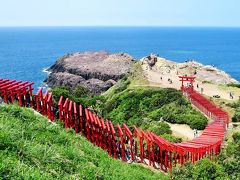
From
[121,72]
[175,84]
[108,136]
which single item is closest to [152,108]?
[175,84]

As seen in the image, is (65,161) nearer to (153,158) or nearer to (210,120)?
(153,158)

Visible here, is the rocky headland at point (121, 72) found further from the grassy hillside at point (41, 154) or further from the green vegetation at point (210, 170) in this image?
the grassy hillside at point (41, 154)

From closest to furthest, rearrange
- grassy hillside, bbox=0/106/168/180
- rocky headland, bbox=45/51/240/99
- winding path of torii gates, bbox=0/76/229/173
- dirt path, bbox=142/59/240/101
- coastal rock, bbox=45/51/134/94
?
grassy hillside, bbox=0/106/168/180
winding path of torii gates, bbox=0/76/229/173
dirt path, bbox=142/59/240/101
rocky headland, bbox=45/51/240/99
coastal rock, bbox=45/51/134/94

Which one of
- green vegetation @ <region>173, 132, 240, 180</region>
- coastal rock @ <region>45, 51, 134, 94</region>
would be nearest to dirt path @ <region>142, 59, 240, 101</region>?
coastal rock @ <region>45, 51, 134, 94</region>

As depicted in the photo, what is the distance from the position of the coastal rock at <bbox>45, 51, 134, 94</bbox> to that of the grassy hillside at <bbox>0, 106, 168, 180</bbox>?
70578 mm

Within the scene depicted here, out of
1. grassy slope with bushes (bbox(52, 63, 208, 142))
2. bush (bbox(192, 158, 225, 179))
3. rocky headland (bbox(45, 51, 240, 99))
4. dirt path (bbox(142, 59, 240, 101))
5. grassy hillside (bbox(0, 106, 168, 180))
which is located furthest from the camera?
rocky headland (bbox(45, 51, 240, 99))

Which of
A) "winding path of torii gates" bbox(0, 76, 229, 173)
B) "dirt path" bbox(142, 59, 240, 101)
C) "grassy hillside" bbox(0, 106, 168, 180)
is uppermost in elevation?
"grassy hillside" bbox(0, 106, 168, 180)

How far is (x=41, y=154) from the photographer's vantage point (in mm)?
12422

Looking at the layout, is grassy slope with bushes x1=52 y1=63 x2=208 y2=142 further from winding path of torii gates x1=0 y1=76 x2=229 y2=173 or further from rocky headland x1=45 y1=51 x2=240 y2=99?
winding path of torii gates x1=0 y1=76 x2=229 y2=173

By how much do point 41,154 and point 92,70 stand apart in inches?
3511

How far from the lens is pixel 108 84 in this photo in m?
89.0

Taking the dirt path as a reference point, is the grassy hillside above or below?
above

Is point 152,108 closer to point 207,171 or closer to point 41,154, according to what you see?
point 207,171

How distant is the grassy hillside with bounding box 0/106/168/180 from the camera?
34.8 feet
